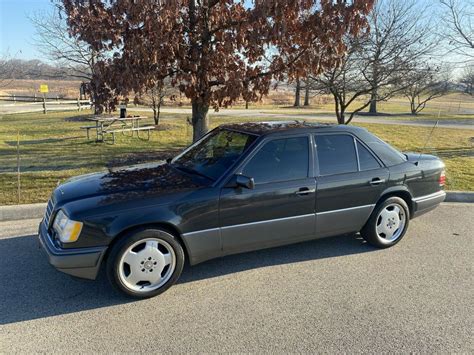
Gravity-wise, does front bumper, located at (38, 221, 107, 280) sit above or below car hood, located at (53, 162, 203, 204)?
below

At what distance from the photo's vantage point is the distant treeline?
53.6 ft

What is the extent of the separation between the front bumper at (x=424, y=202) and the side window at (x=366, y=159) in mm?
813

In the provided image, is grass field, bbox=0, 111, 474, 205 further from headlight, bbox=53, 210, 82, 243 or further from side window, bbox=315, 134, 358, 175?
side window, bbox=315, 134, 358, 175

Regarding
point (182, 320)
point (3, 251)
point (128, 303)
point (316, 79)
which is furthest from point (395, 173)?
point (316, 79)

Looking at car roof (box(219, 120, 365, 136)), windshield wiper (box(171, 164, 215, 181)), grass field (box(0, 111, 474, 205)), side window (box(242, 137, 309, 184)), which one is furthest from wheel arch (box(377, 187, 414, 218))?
grass field (box(0, 111, 474, 205))

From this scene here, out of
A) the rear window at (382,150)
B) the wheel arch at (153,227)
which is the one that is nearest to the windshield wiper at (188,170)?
the wheel arch at (153,227)

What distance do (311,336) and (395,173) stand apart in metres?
2.48

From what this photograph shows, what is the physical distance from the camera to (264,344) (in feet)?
8.75

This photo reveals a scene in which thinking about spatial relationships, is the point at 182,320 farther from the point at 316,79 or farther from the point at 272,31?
the point at 316,79

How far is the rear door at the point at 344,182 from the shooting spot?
13.1ft

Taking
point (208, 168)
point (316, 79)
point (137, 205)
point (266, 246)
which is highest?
point (316, 79)

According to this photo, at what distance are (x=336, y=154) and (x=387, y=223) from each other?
3.63 feet

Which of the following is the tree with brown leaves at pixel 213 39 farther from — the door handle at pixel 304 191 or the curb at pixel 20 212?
the door handle at pixel 304 191

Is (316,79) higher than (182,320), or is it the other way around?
(316,79)
